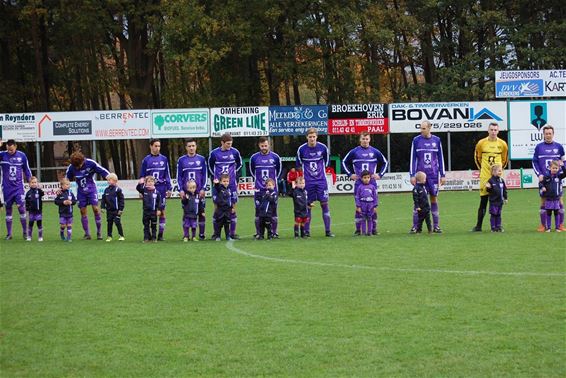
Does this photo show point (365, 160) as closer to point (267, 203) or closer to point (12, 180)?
point (267, 203)

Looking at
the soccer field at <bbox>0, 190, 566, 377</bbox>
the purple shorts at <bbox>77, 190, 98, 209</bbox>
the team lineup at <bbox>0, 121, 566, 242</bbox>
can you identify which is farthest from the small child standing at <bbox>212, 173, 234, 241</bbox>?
the purple shorts at <bbox>77, 190, 98, 209</bbox>

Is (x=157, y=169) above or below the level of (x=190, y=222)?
above

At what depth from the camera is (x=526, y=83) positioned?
4216 cm

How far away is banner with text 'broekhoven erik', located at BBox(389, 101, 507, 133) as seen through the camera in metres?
40.8

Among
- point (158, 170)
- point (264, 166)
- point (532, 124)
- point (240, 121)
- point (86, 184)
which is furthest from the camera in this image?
point (240, 121)

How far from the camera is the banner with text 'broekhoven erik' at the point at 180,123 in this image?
133 ft

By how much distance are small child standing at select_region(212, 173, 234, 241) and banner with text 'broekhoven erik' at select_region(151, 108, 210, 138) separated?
22686mm

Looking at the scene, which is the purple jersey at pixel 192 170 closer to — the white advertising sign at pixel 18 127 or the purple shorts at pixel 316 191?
the purple shorts at pixel 316 191

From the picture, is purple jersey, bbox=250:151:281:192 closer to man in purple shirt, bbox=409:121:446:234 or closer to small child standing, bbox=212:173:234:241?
small child standing, bbox=212:173:234:241

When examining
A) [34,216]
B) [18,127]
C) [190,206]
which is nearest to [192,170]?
[190,206]

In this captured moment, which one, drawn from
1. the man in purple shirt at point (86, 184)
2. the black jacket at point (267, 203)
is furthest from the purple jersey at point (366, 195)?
the man in purple shirt at point (86, 184)

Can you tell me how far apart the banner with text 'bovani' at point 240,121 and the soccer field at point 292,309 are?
80.7 ft

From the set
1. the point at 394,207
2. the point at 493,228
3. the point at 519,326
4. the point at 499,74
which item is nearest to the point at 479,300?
the point at 519,326

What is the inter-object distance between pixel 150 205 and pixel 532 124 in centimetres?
2585
